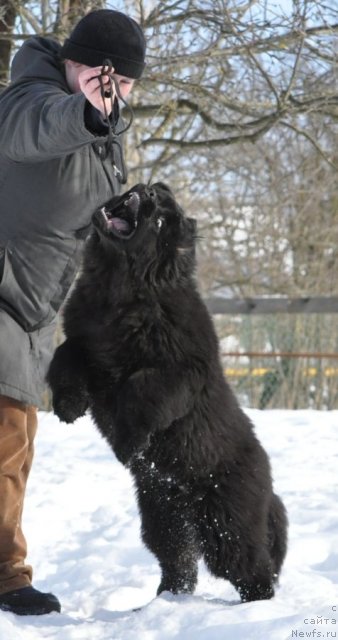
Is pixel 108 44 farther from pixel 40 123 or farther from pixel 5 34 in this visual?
pixel 5 34

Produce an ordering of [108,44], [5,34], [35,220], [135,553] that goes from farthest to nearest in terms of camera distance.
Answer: [5,34], [135,553], [35,220], [108,44]

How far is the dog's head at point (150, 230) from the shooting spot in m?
3.53

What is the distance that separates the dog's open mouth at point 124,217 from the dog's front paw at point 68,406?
67 centimetres

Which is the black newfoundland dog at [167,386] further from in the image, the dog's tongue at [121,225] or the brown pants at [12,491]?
the brown pants at [12,491]

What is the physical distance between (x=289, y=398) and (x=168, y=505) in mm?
8618

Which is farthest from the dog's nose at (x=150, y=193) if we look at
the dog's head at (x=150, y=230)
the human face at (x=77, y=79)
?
the human face at (x=77, y=79)

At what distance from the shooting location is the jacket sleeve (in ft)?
9.70

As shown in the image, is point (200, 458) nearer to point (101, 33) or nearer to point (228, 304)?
point (101, 33)

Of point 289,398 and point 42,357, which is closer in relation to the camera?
point 42,357

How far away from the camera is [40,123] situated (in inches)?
120

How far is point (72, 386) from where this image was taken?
3490 millimetres

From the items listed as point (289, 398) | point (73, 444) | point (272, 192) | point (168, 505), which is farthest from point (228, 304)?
point (168, 505)

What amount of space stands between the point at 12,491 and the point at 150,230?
117cm

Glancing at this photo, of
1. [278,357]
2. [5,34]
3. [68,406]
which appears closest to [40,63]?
[68,406]
